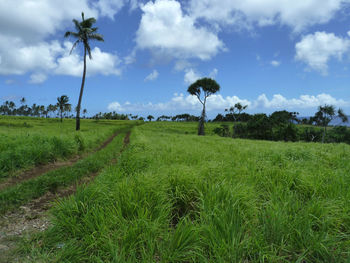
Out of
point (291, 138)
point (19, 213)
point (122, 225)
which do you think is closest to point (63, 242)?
point (122, 225)

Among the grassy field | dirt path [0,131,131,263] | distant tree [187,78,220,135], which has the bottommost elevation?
dirt path [0,131,131,263]

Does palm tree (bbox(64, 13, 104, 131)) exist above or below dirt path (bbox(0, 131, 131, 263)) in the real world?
above

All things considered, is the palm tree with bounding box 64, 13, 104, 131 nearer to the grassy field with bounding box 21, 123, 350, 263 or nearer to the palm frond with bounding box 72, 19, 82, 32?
the palm frond with bounding box 72, 19, 82, 32

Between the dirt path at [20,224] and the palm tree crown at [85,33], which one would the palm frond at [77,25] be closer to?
the palm tree crown at [85,33]

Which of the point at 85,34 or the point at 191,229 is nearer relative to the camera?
the point at 191,229

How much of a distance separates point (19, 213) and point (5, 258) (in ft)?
6.74

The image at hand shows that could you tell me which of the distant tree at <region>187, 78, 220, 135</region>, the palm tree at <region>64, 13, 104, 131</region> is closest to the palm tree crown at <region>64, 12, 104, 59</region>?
the palm tree at <region>64, 13, 104, 131</region>

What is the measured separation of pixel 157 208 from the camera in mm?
2721

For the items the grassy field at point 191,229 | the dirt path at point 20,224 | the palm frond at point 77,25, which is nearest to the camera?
the grassy field at point 191,229

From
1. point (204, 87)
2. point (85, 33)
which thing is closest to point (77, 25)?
point (85, 33)

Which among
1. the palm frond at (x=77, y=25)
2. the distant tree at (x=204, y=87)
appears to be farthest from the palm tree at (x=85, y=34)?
the distant tree at (x=204, y=87)

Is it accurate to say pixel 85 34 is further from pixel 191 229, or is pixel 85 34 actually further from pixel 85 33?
pixel 191 229

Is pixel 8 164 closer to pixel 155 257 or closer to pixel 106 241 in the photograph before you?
pixel 106 241

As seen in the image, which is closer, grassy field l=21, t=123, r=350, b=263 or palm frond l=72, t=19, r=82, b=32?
grassy field l=21, t=123, r=350, b=263
